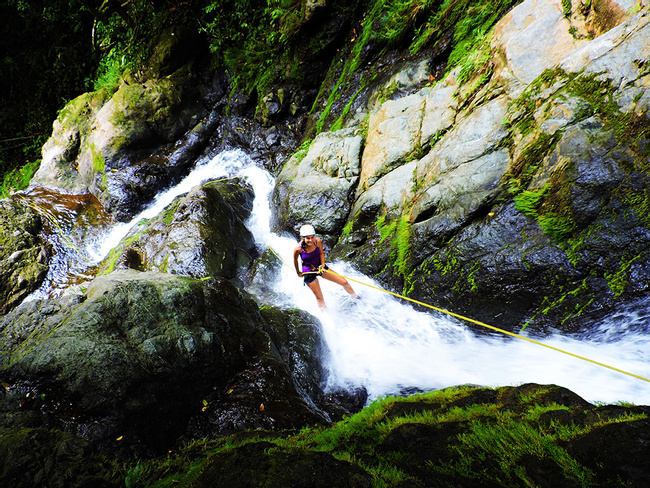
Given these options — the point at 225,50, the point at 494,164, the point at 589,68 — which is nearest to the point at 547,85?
the point at 589,68

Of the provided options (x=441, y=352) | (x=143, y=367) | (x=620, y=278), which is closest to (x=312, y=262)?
(x=441, y=352)

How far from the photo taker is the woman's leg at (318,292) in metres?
6.03

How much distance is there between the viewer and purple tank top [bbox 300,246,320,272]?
575cm

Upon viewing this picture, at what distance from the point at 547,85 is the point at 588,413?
15.5 feet

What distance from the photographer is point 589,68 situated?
13.3ft

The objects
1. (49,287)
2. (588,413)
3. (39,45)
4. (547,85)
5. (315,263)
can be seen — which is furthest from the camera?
(39,45)

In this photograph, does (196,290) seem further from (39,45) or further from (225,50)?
(39,45)

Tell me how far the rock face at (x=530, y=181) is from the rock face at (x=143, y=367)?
316 centimetres

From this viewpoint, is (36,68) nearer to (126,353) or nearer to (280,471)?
(126,353)

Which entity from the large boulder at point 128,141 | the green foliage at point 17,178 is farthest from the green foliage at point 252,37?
the green foliage at point 17,178

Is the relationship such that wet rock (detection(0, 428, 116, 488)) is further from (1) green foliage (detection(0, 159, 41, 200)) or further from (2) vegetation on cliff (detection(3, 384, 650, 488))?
(1) green foliage (detection(0, 159, 41, 200))

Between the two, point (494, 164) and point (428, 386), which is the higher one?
point (494, 164)

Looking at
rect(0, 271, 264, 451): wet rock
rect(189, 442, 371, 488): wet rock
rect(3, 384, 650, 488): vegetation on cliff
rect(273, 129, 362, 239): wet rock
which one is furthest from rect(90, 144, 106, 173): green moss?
rect(189, 442, 371, 488): wet rock

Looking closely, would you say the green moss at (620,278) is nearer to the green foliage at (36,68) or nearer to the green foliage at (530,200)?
the green foliage at (530,200)
